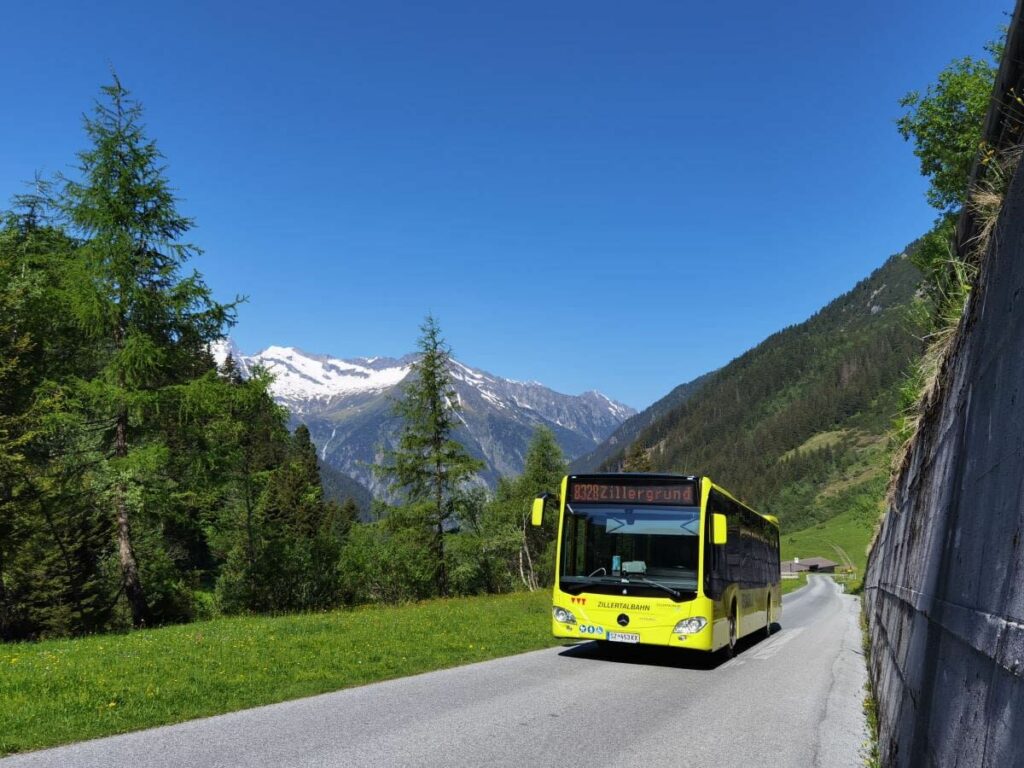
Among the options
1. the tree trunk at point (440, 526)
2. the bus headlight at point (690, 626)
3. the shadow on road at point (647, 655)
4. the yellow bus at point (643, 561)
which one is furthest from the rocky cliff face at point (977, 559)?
A: the tree trunk at point (440, 526)

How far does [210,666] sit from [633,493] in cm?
717

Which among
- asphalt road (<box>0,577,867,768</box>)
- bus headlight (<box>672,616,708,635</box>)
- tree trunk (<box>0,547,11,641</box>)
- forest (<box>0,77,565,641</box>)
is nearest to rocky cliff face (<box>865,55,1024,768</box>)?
asphalt road (<box>0,577,867,768</box>)

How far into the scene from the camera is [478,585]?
42562mm

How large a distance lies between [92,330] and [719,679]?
17511 mm

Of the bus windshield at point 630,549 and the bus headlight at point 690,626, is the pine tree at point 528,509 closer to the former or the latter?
the bus windshield at point 630,549

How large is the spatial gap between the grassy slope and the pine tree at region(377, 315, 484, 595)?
14682 mm

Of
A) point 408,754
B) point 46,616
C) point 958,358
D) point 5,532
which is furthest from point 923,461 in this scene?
point 46,616

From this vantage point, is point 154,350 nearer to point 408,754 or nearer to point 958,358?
point 408,754

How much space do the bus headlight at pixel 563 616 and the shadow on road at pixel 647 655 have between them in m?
0.95

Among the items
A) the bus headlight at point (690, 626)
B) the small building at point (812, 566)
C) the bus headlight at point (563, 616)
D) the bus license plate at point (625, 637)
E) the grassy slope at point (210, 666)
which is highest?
the bus headlight at point (690, 626)

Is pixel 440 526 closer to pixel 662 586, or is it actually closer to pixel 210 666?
pixel 662 586

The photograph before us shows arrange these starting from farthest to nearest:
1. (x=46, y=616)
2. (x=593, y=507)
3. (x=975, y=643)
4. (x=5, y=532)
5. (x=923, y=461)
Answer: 1. (x=46, y=616)
2. (x=5, y=532)
3. (x=593, y=507)
4. (x=923, y=461)
5. (x=975, y=643)

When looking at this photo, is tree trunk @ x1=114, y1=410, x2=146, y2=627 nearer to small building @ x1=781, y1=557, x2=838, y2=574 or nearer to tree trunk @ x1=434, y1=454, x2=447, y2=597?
tree trunk @ x1=434, y1=454, x2=447, y2=597

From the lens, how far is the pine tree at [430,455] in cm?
3231
